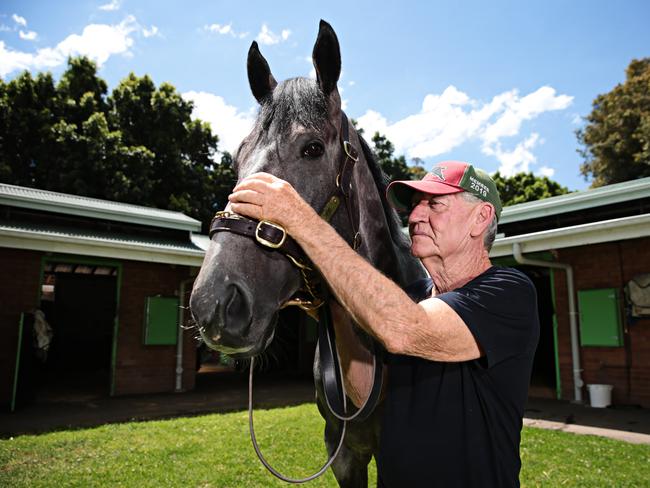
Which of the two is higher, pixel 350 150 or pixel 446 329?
pixel 350 150

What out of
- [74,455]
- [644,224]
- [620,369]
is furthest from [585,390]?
[74,455]

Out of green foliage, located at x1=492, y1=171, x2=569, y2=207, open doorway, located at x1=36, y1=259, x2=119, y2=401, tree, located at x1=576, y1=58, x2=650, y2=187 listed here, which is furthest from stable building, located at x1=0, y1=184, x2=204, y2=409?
green foliage, located at x1=492, y1=171, x2=569, y2=207

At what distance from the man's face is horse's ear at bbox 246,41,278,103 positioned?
815mm

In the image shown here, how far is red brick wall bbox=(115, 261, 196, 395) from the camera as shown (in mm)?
10438

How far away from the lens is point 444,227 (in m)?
1.49

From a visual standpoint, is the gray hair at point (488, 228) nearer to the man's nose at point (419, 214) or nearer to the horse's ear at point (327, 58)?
the man's nose at point (419, 214)

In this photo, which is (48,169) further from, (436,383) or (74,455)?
(436,383)

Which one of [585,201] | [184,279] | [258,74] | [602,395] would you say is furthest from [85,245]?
[602,395]

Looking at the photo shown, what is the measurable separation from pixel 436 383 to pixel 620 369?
938 cm

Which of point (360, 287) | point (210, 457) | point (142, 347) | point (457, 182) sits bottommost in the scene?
point (210, 457)

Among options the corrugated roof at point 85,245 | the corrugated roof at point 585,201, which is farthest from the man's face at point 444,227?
the corrugated roof at point 85,245

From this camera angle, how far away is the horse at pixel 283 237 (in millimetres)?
1249

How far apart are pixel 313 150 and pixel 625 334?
9.51 m

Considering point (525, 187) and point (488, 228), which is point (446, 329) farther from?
point (525, 187)
